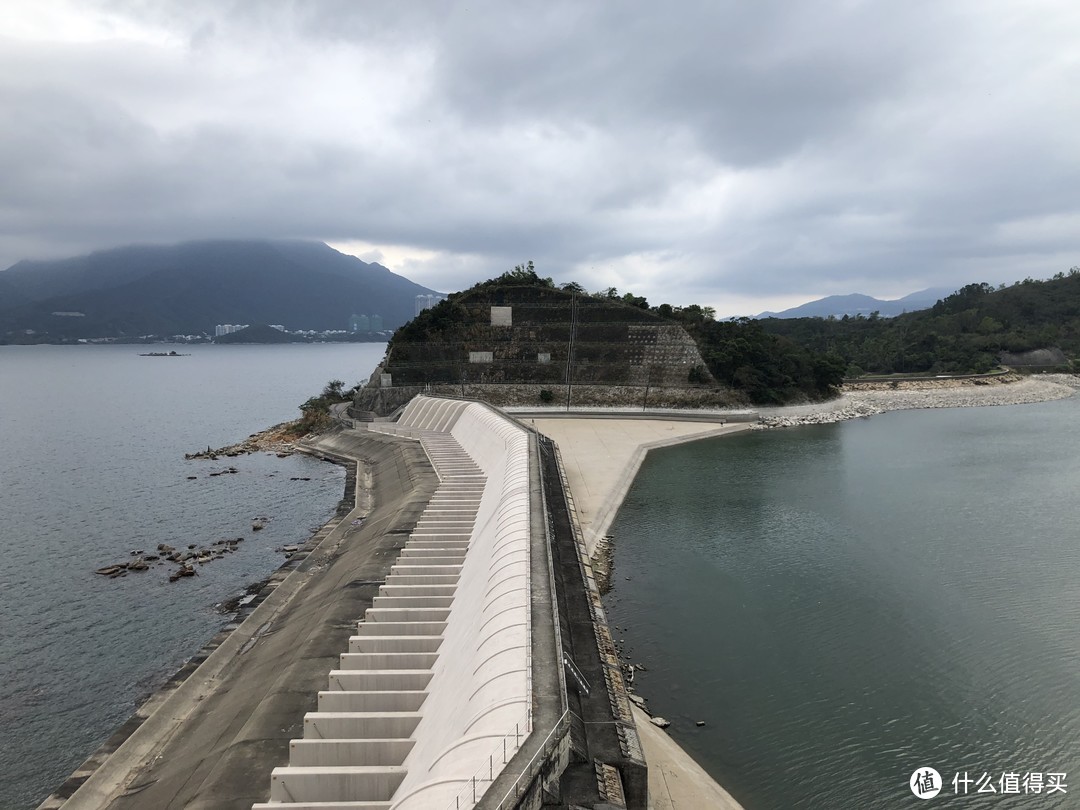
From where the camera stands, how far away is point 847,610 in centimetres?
1995

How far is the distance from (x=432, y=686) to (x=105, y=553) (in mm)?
23103

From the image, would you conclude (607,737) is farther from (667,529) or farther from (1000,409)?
(1000,409)

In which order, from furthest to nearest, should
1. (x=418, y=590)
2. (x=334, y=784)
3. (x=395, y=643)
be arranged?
(x=418, y=590), (x=395, y=643), (x=334, y=784)

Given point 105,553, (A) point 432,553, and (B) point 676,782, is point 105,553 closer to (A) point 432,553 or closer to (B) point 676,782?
(A) point 432,553

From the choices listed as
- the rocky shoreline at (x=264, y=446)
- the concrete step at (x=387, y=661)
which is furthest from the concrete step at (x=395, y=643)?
the rocky shoreline at (x=264, y=446)

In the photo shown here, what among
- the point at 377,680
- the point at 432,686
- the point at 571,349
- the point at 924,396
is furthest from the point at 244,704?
the point at 924,396

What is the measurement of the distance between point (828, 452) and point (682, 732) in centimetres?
3751

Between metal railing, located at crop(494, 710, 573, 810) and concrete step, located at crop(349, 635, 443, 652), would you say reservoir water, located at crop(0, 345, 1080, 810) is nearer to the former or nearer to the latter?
concrete step, located at crop(349, 635, 443, 652)

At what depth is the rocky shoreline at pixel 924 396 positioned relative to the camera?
204 feet

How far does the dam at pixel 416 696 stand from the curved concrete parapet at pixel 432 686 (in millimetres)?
34

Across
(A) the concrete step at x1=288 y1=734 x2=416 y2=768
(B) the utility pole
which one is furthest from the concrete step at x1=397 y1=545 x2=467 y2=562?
(B) the utility pole

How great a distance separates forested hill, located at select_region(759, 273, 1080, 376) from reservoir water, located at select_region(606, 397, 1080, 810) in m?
63.1

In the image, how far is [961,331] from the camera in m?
109

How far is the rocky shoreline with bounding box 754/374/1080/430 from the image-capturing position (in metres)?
62.3
